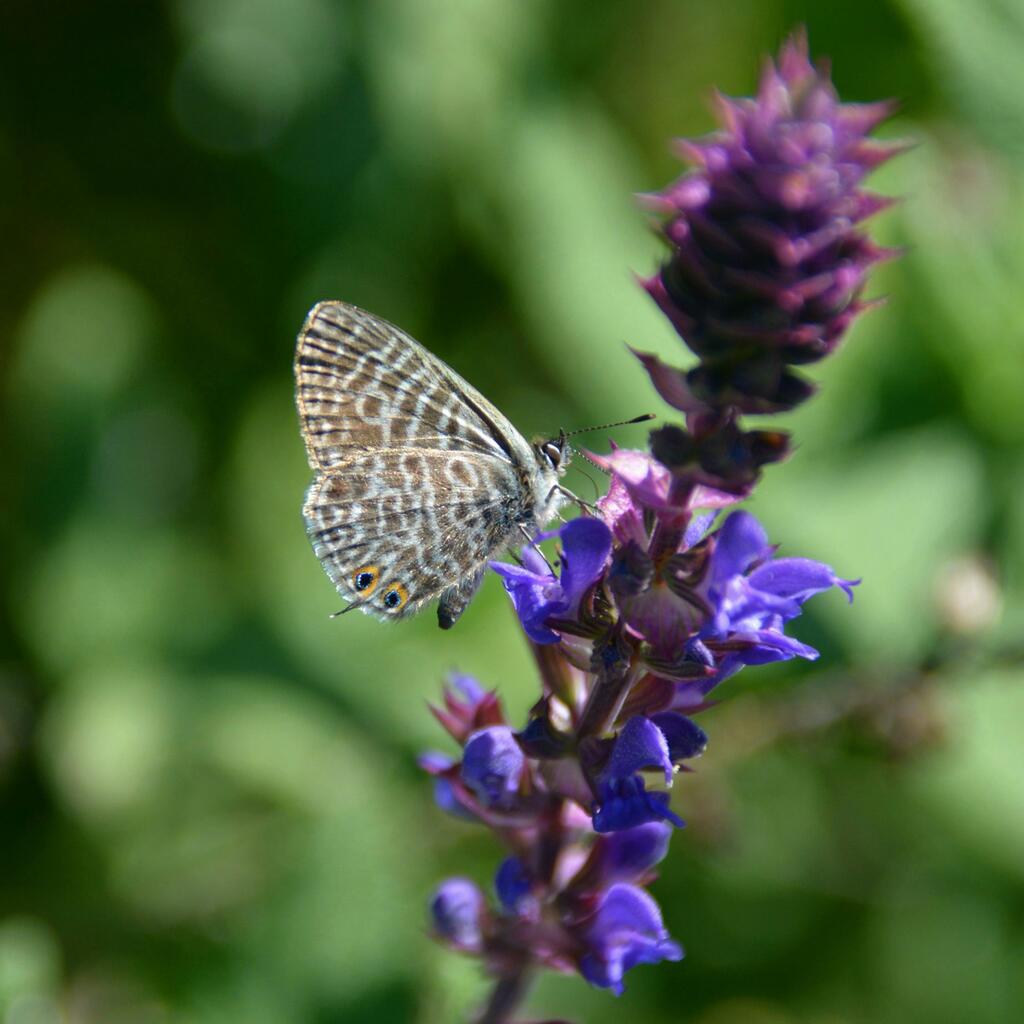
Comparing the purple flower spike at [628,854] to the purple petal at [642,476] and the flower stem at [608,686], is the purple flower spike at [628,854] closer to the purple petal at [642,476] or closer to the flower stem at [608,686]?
the flower stem at [608,686]

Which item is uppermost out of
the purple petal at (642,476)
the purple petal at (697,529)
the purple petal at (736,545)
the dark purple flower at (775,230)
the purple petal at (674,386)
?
the dark purple flower at (775,230)

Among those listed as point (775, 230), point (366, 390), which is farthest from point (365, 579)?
point (775, 230)

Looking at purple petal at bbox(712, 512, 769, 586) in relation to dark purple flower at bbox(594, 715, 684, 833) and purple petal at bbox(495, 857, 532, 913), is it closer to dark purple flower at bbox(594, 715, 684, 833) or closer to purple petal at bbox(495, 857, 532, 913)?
dark purple flower at bbox(594, 715, 684, 833)

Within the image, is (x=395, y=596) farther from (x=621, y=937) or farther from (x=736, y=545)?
(x=736, y=545)

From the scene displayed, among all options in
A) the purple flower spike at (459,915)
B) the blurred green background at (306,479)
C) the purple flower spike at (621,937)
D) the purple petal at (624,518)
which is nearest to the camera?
the purple petal at (624,518)

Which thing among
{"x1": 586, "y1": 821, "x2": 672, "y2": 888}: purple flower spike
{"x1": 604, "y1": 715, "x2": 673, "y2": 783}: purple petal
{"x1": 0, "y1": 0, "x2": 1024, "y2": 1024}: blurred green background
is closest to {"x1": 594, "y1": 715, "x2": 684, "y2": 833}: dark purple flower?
{"x1": 604, "y1": 715, "x2": 673, "y2": 783}: purple petal

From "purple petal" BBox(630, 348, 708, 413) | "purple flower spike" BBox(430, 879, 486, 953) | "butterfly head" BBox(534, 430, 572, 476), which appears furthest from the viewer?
"butterfly head" BBox(534, 430, 572, 476)

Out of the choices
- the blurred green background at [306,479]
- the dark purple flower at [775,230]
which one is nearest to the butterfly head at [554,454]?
the dark purple flower at [775,230]
